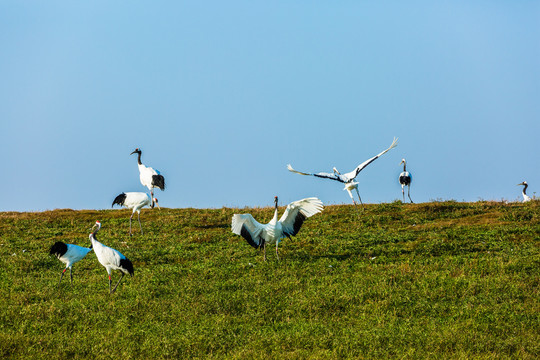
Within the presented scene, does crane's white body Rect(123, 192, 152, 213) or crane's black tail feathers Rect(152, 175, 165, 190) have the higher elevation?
crane's black tail feathers Rect(152, 175, 165, 190)

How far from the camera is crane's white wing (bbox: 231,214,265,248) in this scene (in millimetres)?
15166

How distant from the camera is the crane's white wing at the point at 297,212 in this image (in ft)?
52.5

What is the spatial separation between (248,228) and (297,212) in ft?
5.34

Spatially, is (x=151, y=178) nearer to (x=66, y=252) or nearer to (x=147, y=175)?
(x=147, y=175)

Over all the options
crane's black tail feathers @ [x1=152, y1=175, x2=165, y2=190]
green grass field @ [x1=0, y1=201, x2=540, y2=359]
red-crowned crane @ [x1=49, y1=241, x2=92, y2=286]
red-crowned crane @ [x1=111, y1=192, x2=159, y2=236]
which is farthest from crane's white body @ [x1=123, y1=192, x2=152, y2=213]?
red-crowned crane @ [x1=49, y1=241, x2=92, y2=286]

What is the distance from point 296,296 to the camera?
12.5 m

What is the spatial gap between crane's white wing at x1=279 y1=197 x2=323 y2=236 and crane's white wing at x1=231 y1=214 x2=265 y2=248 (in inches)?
31.3

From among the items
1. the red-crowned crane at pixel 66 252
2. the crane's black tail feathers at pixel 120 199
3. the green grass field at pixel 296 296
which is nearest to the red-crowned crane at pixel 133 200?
the crane's black tail feathers at pixel 120 199

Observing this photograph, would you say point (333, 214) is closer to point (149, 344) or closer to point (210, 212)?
point (210, 212)

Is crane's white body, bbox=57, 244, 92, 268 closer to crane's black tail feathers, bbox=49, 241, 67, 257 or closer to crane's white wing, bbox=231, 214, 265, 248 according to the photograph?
crane's black tail feathers, bbox=49, 241, 67, 257

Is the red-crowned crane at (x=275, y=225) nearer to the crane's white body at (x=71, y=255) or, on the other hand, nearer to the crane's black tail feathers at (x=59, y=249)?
the crane's white body at (x=71, y=255)

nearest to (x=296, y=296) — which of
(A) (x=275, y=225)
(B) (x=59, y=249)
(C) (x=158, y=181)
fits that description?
(A) (x=275, y=225)

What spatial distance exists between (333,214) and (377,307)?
11.5 metres

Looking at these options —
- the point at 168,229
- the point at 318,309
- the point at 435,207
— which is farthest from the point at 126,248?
the point at 435,207
